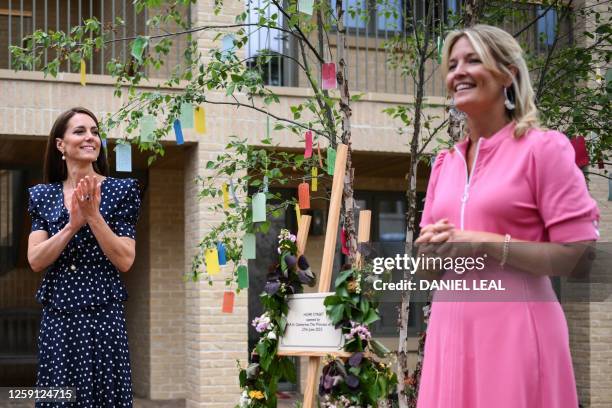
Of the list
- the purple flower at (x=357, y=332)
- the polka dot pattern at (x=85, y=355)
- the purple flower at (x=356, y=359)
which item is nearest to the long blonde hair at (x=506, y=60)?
the polka dot pattern at (x=85, y=355)

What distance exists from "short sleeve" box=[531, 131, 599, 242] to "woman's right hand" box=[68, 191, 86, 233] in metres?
1.78

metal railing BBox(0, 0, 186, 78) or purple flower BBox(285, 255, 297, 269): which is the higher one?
metal railing BBox(0, 0, 186, 78)

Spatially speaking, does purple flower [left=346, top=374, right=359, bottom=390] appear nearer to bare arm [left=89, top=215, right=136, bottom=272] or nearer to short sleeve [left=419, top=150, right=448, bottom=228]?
bare arm [left=89, top=215, right=136, bottom=272]

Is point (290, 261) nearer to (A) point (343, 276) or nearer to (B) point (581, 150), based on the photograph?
(A) point (343, 276)

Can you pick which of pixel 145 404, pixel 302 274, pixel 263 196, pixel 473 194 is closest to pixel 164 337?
pixel 145 404

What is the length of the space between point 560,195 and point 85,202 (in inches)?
70.7

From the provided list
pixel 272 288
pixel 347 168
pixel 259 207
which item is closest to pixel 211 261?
pixel 259 207

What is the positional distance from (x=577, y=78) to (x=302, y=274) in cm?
358

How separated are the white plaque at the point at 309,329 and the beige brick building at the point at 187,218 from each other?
11.0 feet

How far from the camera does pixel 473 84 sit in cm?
232

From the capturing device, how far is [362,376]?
4.84 metres

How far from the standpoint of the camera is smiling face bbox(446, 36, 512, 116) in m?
2.31

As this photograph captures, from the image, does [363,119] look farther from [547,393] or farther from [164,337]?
[547,393]

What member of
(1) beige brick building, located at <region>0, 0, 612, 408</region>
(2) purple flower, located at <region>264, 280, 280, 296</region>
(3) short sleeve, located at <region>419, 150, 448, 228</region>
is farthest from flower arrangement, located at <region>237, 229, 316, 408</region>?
(1) beige brick building, located at <region>0, 0, 612, 408</region>
